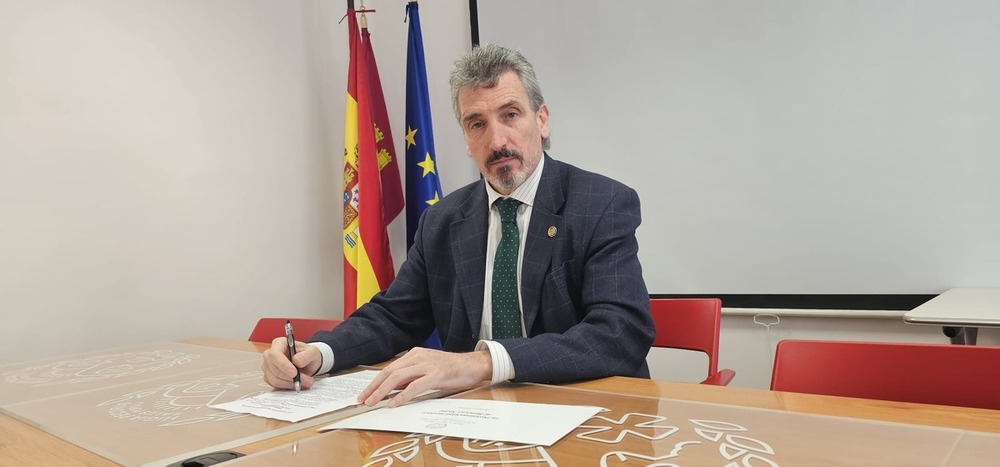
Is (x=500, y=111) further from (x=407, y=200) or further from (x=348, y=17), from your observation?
(x=348, y=17)

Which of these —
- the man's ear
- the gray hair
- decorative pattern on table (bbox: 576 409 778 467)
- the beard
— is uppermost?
the gray hair

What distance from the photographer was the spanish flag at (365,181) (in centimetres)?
325

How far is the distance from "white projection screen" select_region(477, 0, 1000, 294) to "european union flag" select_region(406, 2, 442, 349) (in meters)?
0.66

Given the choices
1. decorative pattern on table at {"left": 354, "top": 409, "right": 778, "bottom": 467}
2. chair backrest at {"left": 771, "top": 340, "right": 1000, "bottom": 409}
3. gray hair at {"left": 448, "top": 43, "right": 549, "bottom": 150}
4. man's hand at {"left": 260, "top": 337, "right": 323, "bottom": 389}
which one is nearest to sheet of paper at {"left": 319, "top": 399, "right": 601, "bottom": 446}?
decorative pattern on table at {"left": 354, "top": 409, "right": 778, "bottom": 467}

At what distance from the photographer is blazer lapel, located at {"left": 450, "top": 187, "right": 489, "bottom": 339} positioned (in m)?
1.66

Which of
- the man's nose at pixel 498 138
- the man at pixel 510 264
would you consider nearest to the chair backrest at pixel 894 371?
the man at pixel 510 264

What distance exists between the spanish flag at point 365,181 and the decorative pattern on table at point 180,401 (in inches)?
67.2

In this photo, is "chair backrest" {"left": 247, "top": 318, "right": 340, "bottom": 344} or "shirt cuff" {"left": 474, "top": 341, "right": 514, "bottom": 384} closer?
"shirt cuff" {"left": 474, "top": 341, "right": 514, "bottom": 384}

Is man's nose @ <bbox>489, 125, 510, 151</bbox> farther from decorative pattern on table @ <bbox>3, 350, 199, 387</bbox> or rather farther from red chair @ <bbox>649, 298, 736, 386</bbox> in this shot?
decorative pattern on table @ <bbox>3, 350, 199, 387</bbox>

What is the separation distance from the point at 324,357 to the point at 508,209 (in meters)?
0.58

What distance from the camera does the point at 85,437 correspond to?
1.04 meters

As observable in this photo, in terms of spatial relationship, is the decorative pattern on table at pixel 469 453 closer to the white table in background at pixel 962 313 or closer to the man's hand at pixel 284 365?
the man's hand at pixel 284 365

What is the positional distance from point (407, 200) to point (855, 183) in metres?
2.00

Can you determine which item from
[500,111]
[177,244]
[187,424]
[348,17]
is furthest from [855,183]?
[177,244]
